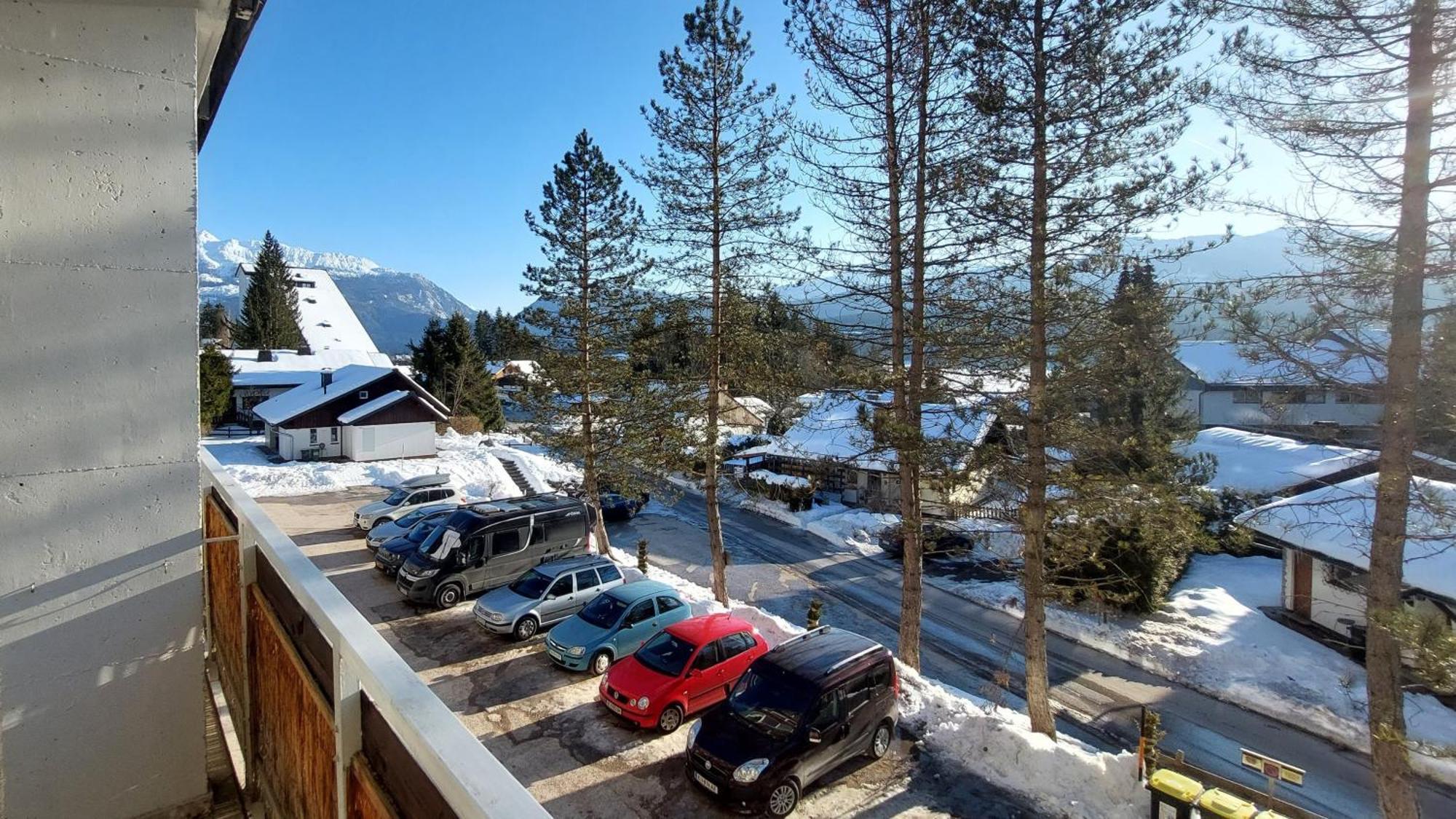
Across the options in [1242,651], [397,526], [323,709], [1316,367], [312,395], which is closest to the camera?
[323,709]

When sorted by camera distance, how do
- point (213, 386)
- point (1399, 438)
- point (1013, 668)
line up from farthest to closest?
point (213, 386) < point (1013, 668) < point (1399, 438)

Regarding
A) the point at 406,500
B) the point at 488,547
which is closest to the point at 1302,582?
the point at 488,547

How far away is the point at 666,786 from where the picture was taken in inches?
317

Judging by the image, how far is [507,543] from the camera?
46.7 ft

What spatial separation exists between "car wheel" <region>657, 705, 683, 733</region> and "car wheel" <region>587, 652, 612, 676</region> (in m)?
1.77

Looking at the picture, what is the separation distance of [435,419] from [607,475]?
665 inches

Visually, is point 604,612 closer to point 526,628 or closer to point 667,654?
point 526,628

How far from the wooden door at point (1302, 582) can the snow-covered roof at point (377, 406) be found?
31.0 meters

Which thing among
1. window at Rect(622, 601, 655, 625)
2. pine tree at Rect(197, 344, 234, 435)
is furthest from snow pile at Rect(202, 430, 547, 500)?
window at Rect(622, 601, 655, 625)

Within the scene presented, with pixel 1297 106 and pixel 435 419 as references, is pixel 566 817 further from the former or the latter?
pixel 435 419

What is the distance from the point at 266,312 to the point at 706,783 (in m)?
60.3

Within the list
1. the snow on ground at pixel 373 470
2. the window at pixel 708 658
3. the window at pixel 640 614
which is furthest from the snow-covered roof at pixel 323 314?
the window at pixel 708 658

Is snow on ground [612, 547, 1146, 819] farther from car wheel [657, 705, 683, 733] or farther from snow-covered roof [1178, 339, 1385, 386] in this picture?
snow-covered roof [1178, 339, 1385, 386]

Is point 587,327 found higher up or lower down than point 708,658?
higher up
